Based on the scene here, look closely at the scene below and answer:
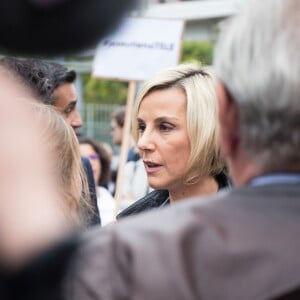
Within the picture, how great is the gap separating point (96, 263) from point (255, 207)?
241 millimetres

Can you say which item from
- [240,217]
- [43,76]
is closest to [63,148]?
[43,76]

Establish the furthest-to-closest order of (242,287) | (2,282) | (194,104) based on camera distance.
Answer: (194,104)
(242,287)
(2,282)

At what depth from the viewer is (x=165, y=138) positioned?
2.85m

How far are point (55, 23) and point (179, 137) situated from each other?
7.20ft

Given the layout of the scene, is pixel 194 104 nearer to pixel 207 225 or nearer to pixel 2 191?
pixel 207 225

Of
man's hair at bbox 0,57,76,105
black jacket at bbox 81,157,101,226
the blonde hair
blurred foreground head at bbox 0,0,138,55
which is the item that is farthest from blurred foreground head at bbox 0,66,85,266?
man's hair at bbox 0,57,76,105

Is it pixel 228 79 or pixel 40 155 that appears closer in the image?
pixel 40 155

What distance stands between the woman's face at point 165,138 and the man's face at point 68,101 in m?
0.69

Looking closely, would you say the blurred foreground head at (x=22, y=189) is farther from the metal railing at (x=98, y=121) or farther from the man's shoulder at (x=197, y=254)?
the metal railing at (x=98, y=121)

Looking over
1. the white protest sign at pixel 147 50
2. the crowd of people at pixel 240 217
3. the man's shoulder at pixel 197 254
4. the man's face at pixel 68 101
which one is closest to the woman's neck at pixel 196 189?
the man's face at pixel 68 101

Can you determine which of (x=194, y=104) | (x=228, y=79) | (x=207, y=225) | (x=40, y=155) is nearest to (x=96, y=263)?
(x=207, y=225)

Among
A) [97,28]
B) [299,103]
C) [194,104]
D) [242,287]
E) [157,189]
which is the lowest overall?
[157,189]

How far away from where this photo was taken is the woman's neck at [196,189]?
278 cm

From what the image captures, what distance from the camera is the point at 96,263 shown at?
1.07 metres
